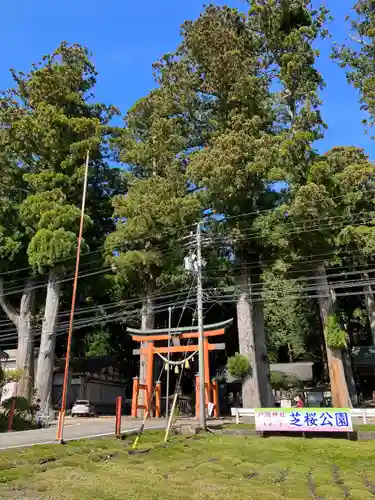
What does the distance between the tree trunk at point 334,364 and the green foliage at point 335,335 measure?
0.34m

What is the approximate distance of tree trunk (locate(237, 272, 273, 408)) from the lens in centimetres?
1803

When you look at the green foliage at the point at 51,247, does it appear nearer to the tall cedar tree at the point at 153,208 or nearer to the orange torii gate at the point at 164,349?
the tall cedar tree at the point at 153,208

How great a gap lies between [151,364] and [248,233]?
775 centimetres

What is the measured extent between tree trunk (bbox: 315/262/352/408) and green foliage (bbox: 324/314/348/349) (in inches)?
13.3

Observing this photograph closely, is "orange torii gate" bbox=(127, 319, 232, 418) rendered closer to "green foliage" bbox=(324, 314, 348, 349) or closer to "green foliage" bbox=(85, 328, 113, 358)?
"green foliage" bbox=(324, 314, 348, 349)

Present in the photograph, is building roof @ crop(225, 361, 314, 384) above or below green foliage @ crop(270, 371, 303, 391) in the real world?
above

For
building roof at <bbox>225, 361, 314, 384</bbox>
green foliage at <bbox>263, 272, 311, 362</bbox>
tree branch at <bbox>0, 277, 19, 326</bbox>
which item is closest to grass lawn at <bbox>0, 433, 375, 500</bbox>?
tree branch at <bbox>0, 277, 19, 326</bbox>

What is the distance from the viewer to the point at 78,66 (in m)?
25.7

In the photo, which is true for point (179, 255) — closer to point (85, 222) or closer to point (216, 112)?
point (85, 222)

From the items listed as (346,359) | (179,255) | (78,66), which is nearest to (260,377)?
(179,255)

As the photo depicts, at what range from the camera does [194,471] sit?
25.0ft

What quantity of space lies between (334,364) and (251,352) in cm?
333

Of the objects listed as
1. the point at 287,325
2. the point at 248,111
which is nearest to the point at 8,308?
the point at 248,111

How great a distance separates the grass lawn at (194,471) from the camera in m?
5.78
